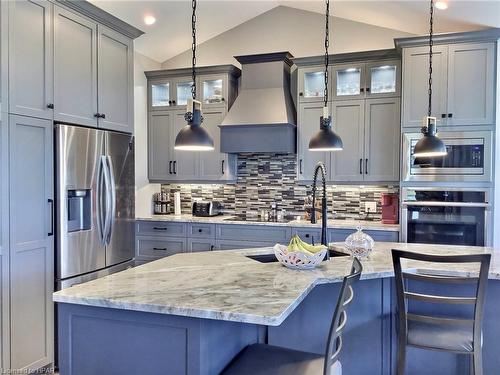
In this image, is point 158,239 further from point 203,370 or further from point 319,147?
point 203,370

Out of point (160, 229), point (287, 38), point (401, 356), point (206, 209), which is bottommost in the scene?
point (401, 356)

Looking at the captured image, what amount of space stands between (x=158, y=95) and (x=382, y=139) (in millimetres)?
2815

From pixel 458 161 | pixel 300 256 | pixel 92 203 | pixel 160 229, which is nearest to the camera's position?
pixel 300 256

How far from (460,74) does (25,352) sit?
4265 millimetres

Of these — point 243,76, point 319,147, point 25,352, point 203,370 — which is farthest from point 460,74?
point 25,352

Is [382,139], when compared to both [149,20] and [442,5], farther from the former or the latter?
[149,20]

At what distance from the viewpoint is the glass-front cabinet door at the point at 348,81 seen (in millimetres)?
4363

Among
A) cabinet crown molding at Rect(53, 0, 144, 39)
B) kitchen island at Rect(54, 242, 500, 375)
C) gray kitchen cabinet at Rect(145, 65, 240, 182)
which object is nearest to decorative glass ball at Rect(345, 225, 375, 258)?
kitchen island at Rect(54, 242, 500, 375)

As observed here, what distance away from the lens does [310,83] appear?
182 inches

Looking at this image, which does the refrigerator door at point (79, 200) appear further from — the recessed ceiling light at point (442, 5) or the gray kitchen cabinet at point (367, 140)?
the recessed ceiling light at point (442, 5)

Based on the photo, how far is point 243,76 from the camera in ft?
15.8

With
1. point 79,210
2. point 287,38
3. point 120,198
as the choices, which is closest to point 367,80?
point 287,38

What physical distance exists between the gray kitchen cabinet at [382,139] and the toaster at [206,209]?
74.4 inches

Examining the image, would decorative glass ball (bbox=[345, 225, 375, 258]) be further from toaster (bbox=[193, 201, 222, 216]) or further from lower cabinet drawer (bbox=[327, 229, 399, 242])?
toaster (bbox=[193, 201, 222, 216])
